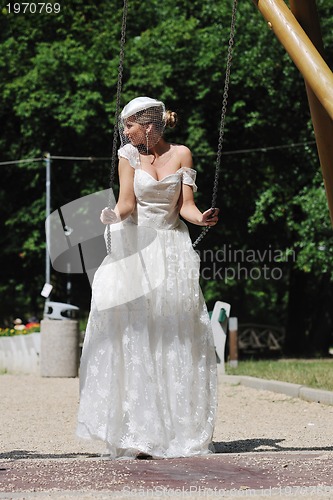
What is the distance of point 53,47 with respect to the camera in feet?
89.7

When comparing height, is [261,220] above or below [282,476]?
above

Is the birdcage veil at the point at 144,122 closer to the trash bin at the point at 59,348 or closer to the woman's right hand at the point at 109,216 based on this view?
the woman's right hand at the point at 109,216

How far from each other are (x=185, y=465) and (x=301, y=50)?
2370 millimetres

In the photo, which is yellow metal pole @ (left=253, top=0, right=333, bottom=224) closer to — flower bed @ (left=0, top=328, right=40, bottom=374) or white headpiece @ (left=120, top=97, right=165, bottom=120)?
white headpiece @ (left=120, top=97, right=165, bottom=120)

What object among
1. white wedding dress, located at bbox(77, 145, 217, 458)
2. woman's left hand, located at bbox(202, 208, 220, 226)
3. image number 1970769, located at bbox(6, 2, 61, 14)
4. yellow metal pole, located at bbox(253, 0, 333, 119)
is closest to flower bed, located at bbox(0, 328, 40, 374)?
image number 1970769, located at bbox(6, 2, 61, 14)

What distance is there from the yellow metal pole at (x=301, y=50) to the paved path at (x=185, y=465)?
1932 mm

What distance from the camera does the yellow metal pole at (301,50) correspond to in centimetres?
610

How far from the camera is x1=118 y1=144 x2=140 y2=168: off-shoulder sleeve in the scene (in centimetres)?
700

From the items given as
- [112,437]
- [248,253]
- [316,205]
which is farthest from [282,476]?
[248,253]

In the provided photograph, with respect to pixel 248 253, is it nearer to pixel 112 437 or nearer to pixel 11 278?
pixel 11 278

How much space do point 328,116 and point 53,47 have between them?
21.4 meters

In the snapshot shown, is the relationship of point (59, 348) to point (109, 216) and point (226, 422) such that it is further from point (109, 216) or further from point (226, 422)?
point (109, 216)

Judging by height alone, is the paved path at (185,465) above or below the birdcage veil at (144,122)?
below

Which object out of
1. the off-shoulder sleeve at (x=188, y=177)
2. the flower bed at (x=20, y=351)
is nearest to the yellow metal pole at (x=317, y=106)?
the off-shoulder sleeve at (x=188, y=177)
